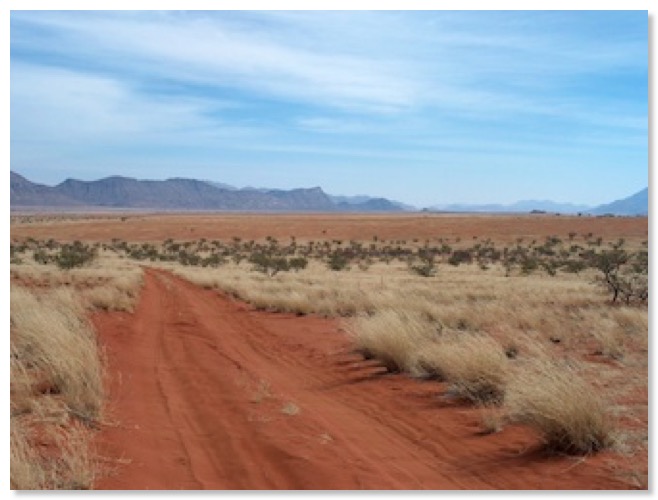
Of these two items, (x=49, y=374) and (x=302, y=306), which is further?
(x=302, y=306)

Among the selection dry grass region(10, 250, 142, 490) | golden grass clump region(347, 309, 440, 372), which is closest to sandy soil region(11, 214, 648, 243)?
golden grass clump region(347, 309, 440, 372)

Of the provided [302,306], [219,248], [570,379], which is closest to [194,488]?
[570,379]

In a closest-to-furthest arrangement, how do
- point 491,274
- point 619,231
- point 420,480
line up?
1. point 420,480
2. point 491,274
3. point 619,231

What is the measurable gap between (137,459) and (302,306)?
47.2 feet

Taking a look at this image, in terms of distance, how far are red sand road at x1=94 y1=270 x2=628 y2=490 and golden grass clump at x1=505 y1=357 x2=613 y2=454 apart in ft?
0.74

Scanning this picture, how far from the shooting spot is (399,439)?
26.2 feet

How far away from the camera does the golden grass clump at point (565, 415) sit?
24.1ft

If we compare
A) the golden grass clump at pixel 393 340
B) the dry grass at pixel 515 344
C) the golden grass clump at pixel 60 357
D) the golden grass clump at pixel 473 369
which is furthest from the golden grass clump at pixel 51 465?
the golden grass clump at pixel 393 340

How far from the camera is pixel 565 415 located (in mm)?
7461

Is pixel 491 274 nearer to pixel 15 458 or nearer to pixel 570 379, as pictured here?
pixel 570 379

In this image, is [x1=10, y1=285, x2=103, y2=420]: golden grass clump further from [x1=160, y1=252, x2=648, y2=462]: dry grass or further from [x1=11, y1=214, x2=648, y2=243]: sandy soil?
[x1=11, y1=214, x2=648, y2=243]: sandy soil

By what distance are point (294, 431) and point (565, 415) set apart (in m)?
2.99

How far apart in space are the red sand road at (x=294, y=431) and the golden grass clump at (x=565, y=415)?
225mm

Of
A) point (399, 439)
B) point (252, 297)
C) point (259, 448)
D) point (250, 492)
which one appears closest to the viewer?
point (250, 492)
